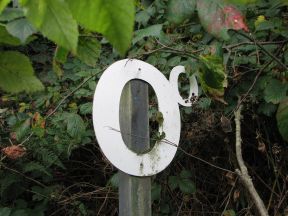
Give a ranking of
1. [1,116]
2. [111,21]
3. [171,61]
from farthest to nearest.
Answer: [1,116]
[171,61]
[111,21]

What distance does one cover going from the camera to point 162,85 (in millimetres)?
1381

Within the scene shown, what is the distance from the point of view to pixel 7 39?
0.40 metres

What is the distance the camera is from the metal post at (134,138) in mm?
1267

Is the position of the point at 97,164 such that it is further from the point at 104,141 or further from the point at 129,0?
the point at 129,0

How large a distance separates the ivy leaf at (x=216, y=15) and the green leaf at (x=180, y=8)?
0.05 metres

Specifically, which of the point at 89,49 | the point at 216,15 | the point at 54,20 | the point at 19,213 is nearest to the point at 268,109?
the point at 19,213

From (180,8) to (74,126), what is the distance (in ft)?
4.42

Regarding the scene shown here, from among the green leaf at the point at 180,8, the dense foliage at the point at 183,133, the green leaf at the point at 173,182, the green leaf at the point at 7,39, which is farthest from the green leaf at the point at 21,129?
the green leaf at the point at 7,39

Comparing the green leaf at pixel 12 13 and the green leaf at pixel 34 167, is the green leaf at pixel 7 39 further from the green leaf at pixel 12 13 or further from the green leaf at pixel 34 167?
the green leaf at pixel 34 167

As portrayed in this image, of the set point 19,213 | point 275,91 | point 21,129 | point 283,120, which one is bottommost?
point 19,213

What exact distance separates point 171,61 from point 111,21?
1719mm

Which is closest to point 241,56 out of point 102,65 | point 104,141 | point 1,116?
point 102,65

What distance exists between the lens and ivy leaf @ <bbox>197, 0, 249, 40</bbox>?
1.63 feet

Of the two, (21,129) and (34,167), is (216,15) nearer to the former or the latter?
(21,129)
